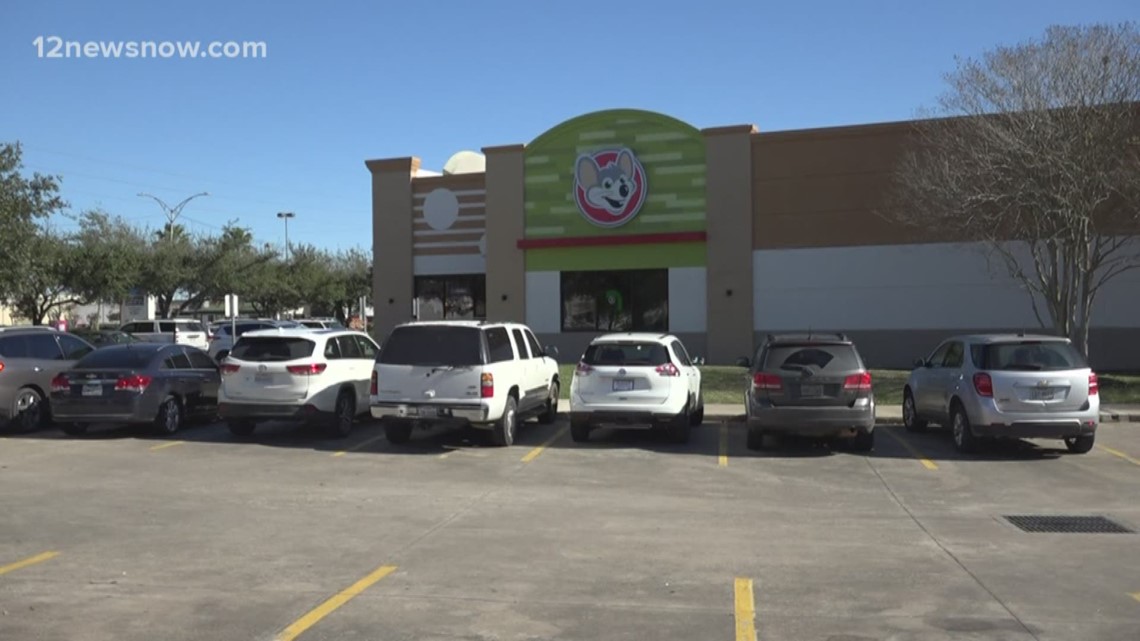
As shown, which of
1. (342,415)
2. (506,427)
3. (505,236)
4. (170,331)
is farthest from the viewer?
(170,331)

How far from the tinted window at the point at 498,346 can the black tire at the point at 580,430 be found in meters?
1.43

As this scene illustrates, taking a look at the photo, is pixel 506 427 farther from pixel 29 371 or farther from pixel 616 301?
pixel 616 301

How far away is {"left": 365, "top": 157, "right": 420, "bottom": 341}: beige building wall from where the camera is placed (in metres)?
35.5

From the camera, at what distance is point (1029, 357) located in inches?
521

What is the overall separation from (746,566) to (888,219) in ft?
76.9

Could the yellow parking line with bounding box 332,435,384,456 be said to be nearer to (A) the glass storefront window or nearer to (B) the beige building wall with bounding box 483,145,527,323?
(A) the glass storefront window

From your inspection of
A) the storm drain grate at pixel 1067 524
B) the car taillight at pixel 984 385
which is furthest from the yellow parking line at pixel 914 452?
the storm drain grate at pixel 1067 524

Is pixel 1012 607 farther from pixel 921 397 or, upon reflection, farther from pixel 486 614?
pixel 921 397

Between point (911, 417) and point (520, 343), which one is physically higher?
point (520, 343)

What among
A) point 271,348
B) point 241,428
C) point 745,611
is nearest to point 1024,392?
point 745,611

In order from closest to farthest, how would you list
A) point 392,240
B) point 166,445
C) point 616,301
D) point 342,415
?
point 166,445 → point 342,415 → point 616,301 → point 392,240

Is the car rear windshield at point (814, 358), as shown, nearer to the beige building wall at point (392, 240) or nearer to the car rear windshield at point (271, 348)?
the car rear windshield at point (271, 348)

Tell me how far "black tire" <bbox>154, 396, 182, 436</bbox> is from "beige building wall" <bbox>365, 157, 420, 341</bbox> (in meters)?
19.2

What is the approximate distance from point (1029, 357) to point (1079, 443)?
61.4 inches
